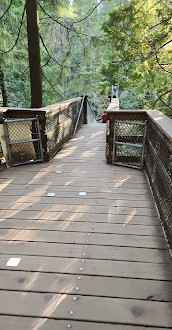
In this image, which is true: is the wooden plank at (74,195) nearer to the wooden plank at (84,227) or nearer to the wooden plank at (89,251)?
the wooden plank at (84,227)

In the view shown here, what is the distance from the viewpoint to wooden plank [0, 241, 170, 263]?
211cm

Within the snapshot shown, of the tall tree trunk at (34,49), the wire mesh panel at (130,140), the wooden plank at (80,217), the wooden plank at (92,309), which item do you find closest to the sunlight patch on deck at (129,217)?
the wooden plank at (80,217)

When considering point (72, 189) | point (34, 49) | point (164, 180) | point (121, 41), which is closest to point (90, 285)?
point (164, 180)

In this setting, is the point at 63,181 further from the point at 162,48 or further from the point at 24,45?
the point at 24,45

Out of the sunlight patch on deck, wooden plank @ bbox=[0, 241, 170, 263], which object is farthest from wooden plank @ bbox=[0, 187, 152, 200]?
wooden plank @ bbox=[0, 241, 170, 263]

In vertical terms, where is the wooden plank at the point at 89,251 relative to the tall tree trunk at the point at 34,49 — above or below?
below

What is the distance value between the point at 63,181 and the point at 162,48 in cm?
433

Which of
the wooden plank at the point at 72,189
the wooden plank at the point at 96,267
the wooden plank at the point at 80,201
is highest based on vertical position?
the wooden plank at the point at 72,189

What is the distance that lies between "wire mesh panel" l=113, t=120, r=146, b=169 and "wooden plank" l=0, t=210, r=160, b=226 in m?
1.67

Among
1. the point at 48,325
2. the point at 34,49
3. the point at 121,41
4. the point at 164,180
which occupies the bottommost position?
the point at 48,325

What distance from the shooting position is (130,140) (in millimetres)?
4320

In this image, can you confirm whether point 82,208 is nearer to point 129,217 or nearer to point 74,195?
point 74,195

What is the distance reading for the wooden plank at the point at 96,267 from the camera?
192 cm

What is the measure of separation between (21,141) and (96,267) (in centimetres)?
296
